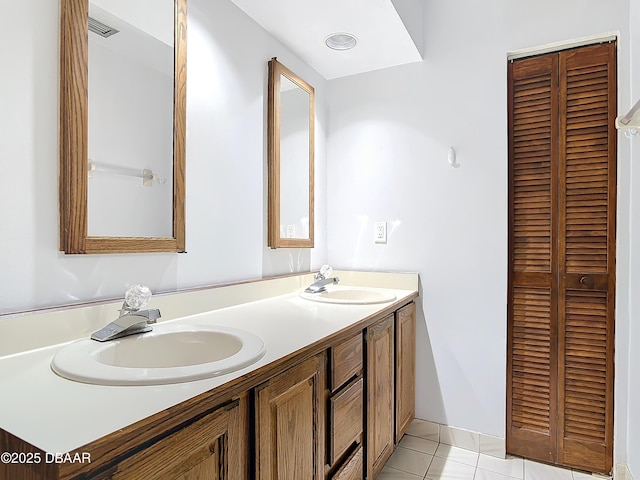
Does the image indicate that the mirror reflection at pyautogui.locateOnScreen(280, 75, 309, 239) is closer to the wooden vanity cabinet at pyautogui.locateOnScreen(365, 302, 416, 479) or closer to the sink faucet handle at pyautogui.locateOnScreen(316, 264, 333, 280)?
the sink faucet handle at pyautogui.locateOnScreen(316, 264, 333, 280)

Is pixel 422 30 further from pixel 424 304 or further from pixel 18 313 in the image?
pixel 18 313

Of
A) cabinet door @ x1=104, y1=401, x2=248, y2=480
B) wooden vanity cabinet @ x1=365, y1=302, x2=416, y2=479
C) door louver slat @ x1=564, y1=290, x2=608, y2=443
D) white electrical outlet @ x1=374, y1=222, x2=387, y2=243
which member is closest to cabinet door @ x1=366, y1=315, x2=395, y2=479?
wooden vanity cabinet @ x1=365, y1=302, x2=416, y2=479

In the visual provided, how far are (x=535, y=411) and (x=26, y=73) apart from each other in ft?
7.93

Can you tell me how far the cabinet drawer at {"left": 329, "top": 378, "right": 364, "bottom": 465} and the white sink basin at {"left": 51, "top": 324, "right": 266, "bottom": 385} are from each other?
402 mm

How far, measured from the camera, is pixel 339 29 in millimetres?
1858

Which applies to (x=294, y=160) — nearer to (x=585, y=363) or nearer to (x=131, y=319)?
(x=131, y=319)

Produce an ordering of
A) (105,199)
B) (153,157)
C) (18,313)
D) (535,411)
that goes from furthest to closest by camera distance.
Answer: (535,411)
(153,157)
(105,199)
(18,313)

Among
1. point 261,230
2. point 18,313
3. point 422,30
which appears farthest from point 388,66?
point 18,313

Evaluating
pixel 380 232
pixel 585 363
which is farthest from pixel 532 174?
pixel 585 363

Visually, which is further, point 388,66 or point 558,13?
point 388,66

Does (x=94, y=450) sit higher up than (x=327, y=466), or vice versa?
(x=94, y=450)

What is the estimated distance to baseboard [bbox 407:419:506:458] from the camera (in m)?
1.96

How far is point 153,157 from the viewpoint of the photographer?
1.31 m

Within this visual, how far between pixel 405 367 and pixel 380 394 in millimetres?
385
